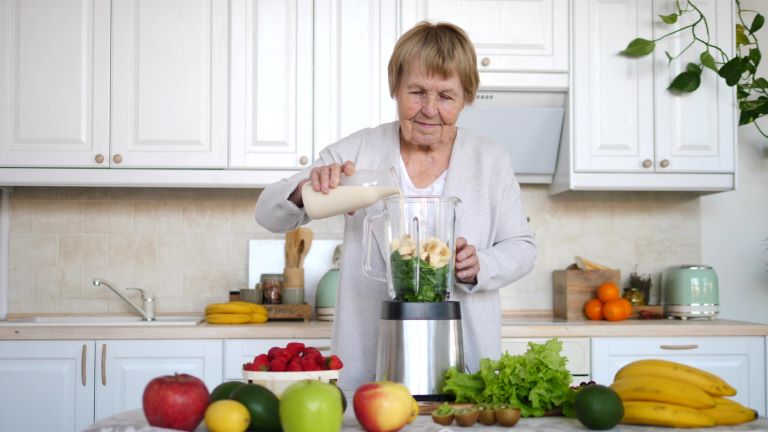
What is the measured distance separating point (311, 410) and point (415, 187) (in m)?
0.91

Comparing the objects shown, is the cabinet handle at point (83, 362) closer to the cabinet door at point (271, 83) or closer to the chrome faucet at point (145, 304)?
the chrome faucet at point (145, 304)

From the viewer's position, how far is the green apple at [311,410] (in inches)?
42.9

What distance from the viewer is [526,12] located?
11.2 feet

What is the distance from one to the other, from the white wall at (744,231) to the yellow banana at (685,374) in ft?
8.43

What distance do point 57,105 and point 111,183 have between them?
0.36m

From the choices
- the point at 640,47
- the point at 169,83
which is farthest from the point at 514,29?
the point at 169,83

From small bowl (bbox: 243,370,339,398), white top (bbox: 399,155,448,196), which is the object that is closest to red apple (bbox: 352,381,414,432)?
small bowl (bbox: 243,370,339,398)

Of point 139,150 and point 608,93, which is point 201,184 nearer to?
point 139,150

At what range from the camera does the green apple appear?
1089 mm

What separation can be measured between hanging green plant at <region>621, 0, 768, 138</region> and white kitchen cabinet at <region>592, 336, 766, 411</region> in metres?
0.95

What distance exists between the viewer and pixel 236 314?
124 inches

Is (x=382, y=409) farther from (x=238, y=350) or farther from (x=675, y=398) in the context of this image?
(x=238, y=350)

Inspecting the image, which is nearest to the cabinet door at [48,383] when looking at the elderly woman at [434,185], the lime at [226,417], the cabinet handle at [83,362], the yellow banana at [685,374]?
the cabinet handle at [83,362]

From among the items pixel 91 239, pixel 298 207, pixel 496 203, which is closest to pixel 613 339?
pixel 496 203
